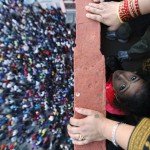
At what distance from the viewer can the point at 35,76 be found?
3.07 m

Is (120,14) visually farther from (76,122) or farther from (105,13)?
(76,122)

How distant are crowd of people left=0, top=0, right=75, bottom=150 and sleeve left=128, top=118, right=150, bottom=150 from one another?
2.17m

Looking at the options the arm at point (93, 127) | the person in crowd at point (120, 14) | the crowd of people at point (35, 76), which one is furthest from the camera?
the crowd of people at point (35, 76)

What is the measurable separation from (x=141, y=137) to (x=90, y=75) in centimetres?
27

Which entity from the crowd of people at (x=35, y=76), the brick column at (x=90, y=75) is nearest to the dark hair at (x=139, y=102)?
the brick column at (x=90, y=75)

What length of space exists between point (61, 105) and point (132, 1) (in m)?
2.16

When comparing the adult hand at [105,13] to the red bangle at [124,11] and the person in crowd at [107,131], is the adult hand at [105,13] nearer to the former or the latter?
the red bangle at [124,11]

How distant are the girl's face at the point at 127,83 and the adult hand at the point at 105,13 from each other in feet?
0.60

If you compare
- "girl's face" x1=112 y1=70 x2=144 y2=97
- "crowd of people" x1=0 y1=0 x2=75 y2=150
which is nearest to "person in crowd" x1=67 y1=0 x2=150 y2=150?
"girl's face" x1=112 y1=70 x2=144 y2=97

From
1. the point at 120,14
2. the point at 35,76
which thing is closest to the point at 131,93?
the point at 120,14

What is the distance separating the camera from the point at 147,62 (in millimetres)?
904

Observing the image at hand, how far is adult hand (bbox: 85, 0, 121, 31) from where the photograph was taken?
87 centimetres

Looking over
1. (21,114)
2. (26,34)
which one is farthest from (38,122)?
(26,34)

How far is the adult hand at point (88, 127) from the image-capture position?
2.48 feet
